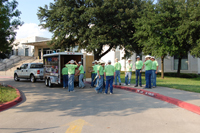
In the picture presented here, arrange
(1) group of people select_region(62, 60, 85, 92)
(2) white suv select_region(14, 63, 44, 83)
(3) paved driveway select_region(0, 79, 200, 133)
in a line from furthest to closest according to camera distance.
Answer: (2) white suv select_region(14, 63, 44, 83), (1) group of people select_region(62, 60, 85, 92), (3) paved driveway select_region(0, 79, 200, 133)

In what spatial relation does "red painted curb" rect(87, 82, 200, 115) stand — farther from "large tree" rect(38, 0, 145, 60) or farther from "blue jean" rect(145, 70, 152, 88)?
"large tree" rect(38, 0, 145, 60)

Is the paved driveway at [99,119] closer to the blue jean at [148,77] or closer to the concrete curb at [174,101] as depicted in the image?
the concrete curb at [174,101]

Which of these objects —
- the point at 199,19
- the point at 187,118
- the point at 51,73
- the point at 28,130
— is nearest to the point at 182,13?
the point at 199,19

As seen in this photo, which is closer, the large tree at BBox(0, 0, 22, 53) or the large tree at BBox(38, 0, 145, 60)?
the large tree at BBox(0, 0, 22, 53)

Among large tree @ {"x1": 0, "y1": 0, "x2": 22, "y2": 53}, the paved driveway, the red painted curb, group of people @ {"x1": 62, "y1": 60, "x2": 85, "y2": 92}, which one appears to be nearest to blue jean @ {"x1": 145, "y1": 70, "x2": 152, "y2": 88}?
the red painted curb

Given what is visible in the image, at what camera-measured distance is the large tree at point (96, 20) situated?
21844mm

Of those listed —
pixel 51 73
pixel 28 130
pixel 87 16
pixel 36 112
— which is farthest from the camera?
pixel 87 16

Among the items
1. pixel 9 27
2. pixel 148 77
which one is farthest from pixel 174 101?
pixel 9 27

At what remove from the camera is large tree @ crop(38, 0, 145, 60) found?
21.8 m

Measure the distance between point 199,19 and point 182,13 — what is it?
5.66 ft

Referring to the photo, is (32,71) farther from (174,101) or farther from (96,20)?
(174,101)

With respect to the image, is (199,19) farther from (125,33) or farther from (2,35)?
(2,35)

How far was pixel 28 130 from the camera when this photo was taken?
5.08 metres

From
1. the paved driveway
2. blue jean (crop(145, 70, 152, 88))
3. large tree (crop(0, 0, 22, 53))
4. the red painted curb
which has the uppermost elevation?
large tree (crop(0, 0, 22, 53))
